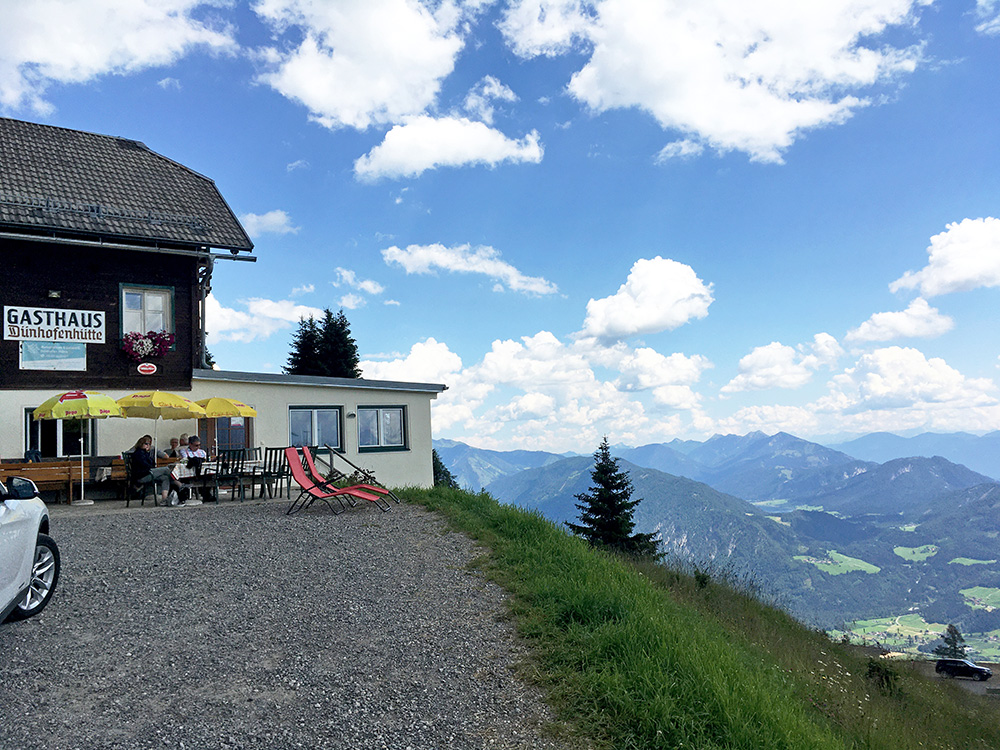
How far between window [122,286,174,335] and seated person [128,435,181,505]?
167 inches

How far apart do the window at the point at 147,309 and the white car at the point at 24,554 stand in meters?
12.1

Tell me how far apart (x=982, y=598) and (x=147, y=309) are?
229m

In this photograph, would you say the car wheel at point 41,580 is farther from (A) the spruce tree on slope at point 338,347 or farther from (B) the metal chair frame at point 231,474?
(A) the spruce tree on slope at point 338,347

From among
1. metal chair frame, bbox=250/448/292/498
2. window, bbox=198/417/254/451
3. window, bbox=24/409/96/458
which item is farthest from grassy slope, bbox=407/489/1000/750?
window, bbox=24/409/96/458

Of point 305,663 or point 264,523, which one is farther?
point 264,523

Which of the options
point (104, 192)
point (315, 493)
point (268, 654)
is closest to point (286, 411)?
point (315, 493)

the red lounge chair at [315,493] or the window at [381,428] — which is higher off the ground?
the window at [381,428]

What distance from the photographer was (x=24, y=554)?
5.13 m

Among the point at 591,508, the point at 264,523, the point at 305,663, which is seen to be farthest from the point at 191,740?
the point at 591,508

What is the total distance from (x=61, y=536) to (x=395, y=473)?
10800 mm

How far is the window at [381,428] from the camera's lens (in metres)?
19.5

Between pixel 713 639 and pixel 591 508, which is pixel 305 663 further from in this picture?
pixel 591 508

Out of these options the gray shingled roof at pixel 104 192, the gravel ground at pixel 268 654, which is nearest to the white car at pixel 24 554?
the gravel ground at pixel 268 654

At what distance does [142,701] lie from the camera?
13.7 feet
